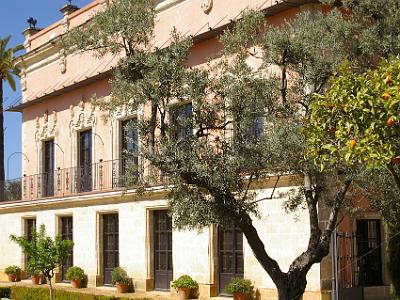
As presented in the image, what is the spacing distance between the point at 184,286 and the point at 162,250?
2.36 metres

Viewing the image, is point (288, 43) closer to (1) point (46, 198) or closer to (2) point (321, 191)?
(2) point (321, 191)

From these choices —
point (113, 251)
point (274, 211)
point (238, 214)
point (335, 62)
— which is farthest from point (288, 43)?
point (113, 251)

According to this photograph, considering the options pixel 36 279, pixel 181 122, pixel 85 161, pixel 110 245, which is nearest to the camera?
pixel 181 122

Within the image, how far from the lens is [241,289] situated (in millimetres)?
17531

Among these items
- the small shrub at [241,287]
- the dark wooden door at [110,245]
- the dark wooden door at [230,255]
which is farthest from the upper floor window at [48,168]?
the small shrub at [241,287]

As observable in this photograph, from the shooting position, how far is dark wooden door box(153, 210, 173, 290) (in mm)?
21156

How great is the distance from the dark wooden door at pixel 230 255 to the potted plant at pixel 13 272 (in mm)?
11211

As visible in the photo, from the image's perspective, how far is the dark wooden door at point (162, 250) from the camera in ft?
69.4

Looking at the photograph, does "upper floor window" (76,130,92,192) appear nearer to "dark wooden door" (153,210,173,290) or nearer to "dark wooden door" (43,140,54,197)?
"dark wooden door" (43,140,54,197)

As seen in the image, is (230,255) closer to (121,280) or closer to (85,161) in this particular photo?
(121,280)

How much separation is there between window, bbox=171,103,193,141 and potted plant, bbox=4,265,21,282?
55.6ft

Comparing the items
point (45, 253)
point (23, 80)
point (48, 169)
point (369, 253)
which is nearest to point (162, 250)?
point (45, 253)

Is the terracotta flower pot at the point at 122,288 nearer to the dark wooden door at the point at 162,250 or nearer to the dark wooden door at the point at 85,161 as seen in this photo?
the dark wooden door at the point at 162,250

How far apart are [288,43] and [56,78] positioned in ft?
55.5
